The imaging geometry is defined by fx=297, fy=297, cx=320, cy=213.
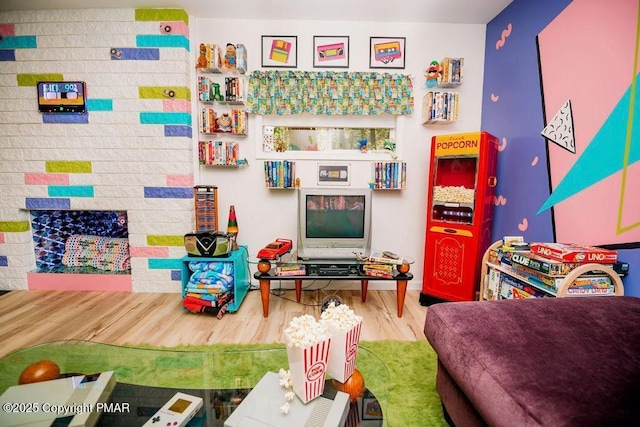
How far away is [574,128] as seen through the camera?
199 cm

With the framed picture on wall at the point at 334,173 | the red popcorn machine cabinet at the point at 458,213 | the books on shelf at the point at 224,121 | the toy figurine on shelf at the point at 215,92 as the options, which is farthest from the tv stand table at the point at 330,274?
the toy figurine on shelf at the point at 215,92

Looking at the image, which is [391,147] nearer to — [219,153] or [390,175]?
[390,175]

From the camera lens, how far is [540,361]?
0.98 m

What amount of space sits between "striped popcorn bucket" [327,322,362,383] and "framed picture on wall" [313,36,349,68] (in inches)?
105

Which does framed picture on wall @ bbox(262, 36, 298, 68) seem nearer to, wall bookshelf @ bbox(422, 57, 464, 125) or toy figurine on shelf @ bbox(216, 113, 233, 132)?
toy figurine on shelf @ bbox(216, 113, 233, 132)

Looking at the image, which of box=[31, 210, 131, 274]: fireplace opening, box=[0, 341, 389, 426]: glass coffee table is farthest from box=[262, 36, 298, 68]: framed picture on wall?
box=[0, 341, 389, 426]: glass coffee table

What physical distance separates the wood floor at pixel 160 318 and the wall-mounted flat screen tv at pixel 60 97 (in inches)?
71.8

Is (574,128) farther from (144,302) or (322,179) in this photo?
(144,302)

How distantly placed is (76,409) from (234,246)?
5.95ft

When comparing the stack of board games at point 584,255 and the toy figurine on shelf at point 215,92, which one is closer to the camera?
the stack of board games at point 584,255

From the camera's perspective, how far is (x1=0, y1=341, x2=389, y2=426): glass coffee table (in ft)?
3.43

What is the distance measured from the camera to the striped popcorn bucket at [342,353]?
3.44 ft

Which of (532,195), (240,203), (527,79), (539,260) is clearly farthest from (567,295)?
(240,203)

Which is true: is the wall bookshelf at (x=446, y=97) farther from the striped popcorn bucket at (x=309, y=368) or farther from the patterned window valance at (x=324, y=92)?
→ the striped popcorn bucket at (x=309, y=368)
